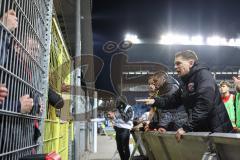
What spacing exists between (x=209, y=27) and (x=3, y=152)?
28361 mm

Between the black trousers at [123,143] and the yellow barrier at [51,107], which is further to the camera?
the black trousers at [123,143]

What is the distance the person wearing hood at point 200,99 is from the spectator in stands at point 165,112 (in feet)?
2.32

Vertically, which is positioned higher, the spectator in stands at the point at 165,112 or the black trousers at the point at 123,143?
the spectator in stands at the point at 165,112

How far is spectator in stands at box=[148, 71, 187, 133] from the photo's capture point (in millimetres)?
4418

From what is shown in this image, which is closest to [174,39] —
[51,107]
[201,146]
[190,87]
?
[51,107]

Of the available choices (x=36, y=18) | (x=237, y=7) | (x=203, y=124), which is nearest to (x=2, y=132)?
(x=36, y=18)

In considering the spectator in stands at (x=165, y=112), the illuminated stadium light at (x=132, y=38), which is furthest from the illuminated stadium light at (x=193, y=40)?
the spectator in stands at (x=165, y=112)

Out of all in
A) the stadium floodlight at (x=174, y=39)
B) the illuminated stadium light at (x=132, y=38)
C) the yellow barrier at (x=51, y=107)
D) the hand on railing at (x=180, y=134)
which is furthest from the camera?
the illuminated stadium light at (x=132, y=38)

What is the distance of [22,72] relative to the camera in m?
2.29

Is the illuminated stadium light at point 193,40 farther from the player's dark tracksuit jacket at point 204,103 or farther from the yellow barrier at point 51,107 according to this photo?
the player's dark tracksuit jacket at point 204,103

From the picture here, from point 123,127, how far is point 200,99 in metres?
4.55

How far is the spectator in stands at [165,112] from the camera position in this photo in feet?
14.5

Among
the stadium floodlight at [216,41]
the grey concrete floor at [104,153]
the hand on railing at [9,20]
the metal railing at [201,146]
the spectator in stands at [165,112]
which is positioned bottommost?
the grey concrete floor at [104,153]

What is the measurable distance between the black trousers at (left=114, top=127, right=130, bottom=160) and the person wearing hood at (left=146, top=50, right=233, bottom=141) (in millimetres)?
3892
